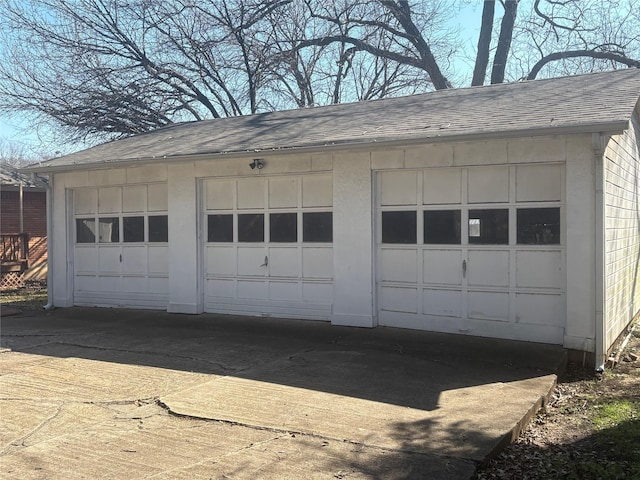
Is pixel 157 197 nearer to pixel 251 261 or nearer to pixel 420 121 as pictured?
pixel 251 261

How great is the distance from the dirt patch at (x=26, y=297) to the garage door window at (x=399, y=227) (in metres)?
8.27

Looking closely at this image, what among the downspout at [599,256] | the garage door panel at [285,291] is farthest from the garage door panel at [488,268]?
the garage door panel at [285,291]

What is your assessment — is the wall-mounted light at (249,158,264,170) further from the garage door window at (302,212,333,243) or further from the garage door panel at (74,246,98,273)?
the garage door panel at (74,246,98,273)

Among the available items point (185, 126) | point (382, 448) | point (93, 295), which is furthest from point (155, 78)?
point (382, 448)

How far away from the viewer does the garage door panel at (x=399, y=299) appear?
29.7ft

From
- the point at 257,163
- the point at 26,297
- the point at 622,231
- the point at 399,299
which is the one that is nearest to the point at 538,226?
the point at 622,231

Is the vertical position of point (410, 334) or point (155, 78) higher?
point (155, 78)

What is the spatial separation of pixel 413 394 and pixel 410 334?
2806mm

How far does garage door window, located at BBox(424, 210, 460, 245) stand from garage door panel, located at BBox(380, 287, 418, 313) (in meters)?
0.85

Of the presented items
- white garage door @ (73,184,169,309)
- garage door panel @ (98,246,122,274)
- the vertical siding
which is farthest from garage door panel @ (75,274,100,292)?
the vertical siding

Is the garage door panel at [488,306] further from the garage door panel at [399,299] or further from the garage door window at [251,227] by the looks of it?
the garage door window at [251,227]

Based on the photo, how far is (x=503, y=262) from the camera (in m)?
8.30

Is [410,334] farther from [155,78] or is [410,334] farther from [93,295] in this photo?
[155,78]

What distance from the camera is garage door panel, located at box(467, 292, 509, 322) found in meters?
8.29
